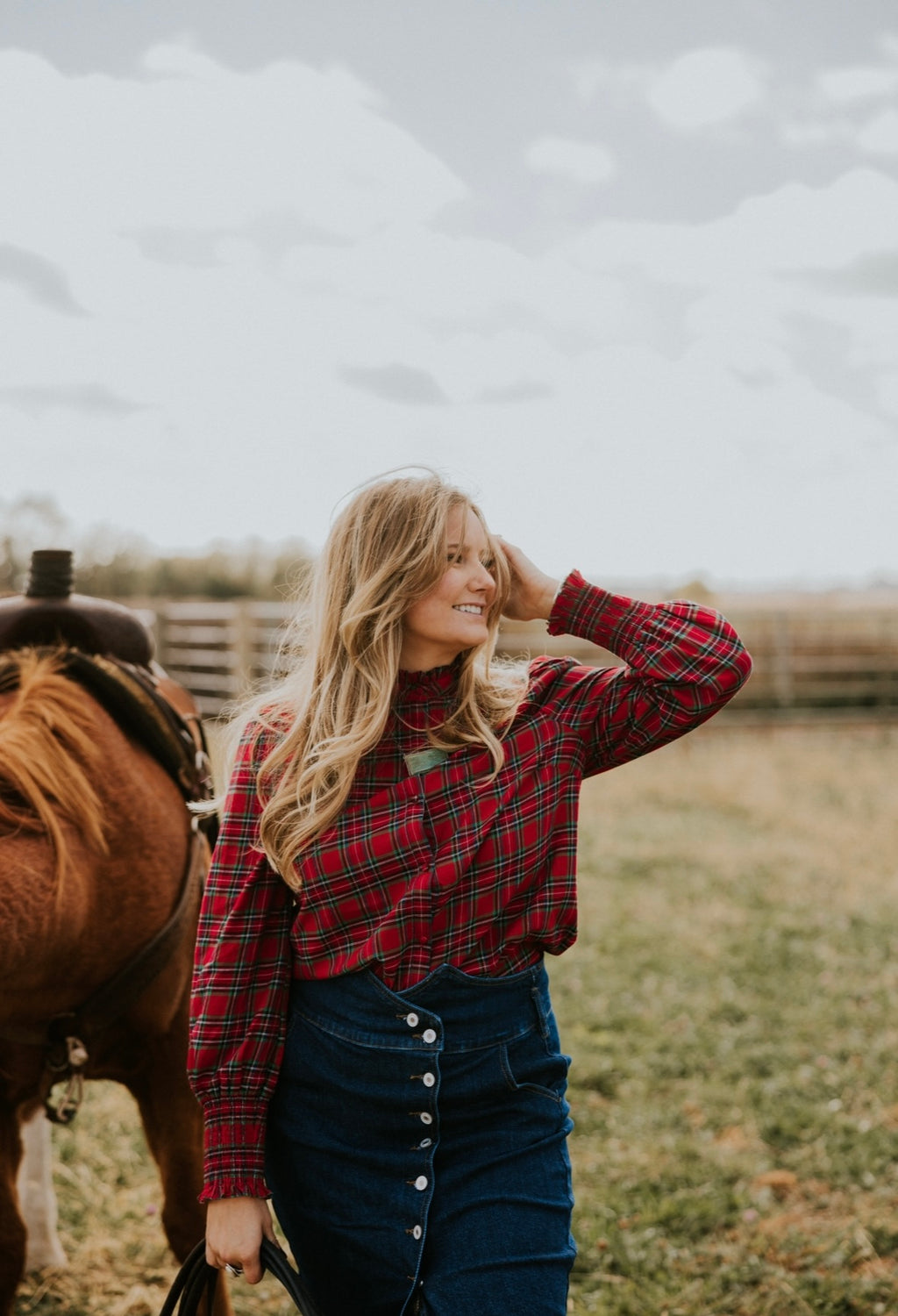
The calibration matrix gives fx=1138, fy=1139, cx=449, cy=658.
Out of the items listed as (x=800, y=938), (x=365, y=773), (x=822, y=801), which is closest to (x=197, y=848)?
(x=365, y=773)

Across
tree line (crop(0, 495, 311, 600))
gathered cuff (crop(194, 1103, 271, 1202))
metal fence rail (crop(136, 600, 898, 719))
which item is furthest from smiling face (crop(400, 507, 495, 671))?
tree line (crop(0, 495, 311, 600))

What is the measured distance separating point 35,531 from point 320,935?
53.6 feet

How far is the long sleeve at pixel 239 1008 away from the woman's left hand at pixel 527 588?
538mm

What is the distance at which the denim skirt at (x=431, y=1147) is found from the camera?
1418 mm

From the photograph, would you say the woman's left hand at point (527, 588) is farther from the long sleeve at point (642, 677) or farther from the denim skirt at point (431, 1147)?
the denim skirt at point (431, 1147)

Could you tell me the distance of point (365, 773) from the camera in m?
1.58

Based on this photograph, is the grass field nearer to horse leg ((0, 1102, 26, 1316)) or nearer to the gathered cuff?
horse leg ((0, 1102, 26, 1316))

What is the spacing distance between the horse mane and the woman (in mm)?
467

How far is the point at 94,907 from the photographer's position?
2002mm

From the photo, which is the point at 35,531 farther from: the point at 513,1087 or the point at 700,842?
the point at 513,1087

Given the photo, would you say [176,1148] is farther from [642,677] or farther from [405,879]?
[642,677]

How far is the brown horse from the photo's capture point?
187 cm

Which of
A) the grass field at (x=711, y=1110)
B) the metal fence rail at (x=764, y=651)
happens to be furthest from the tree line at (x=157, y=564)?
the grass field at (x=711, y=1110)

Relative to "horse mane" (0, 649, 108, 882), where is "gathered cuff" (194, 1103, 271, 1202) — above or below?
below
